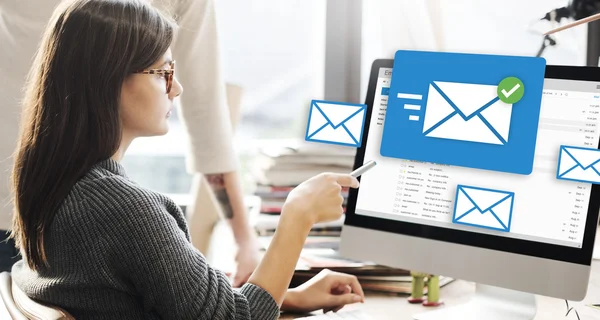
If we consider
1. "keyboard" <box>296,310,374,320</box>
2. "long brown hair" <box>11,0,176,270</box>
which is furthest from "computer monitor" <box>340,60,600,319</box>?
"long brown hair" <box>11,0,176,270</box>

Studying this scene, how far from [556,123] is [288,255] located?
51cm

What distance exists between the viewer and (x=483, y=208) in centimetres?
109

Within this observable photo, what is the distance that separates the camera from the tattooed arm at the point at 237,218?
149cm

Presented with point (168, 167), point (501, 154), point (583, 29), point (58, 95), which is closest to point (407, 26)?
point (583, 29)

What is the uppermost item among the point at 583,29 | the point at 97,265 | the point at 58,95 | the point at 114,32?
the point at 583,29

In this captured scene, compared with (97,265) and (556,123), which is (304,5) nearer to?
(556,123)

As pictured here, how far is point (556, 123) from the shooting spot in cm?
106

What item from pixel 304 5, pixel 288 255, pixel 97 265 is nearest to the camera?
pixel 97 265

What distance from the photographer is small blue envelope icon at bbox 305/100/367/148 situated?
122 centimetres

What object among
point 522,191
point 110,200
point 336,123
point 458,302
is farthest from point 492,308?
point 110,200

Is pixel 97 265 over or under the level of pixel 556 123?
under

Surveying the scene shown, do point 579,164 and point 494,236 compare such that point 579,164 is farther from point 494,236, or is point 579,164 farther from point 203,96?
point 203,96

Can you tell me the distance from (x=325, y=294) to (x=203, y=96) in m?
0.56

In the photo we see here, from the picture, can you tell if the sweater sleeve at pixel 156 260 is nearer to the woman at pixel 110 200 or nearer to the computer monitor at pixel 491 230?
the woman at pixel 110 200
